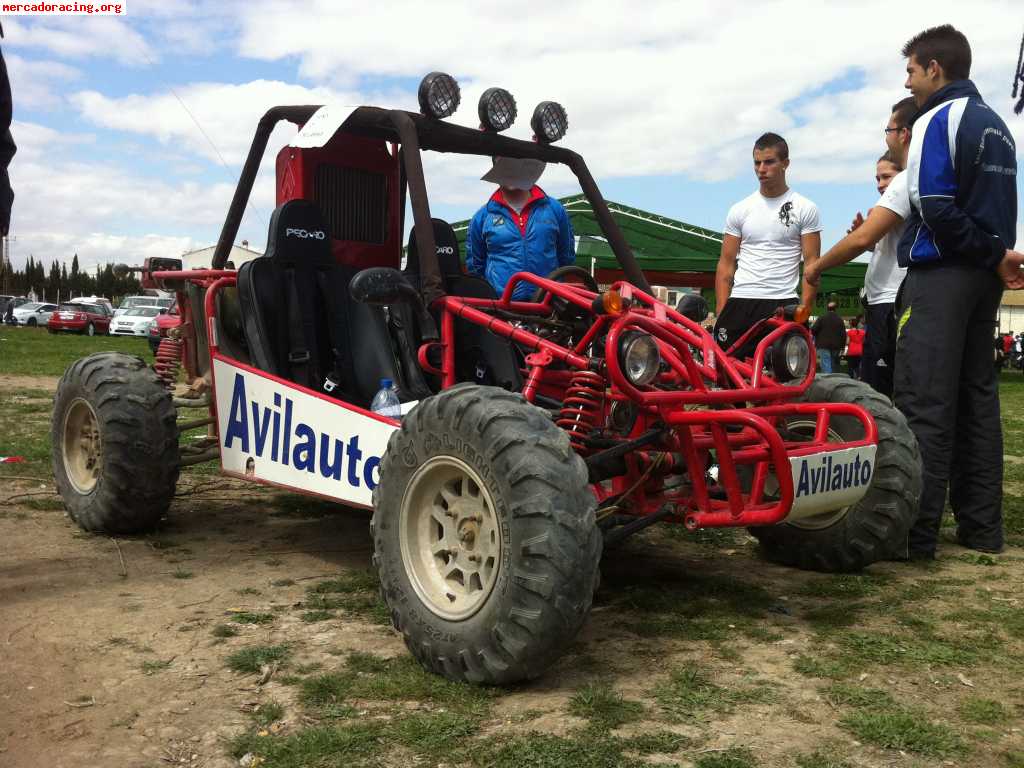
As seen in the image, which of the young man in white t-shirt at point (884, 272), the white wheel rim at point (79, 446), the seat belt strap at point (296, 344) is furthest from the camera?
the young man in white t-shirt at point (884, 272)

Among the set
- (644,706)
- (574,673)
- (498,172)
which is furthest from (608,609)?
(498,172)

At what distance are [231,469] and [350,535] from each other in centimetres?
69

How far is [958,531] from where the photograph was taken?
4.68 m

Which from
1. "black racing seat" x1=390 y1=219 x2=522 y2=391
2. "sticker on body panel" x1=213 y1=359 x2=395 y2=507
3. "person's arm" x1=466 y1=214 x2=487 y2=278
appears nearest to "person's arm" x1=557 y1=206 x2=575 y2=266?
"person's arm" x1=466 y1=214 x2=487 y2=278

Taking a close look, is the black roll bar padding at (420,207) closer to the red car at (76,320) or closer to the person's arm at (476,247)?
the person's arm at (476,247)

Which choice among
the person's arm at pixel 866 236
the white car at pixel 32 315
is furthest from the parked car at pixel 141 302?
the person's arm at pixel 866 236

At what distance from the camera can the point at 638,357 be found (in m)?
3.16

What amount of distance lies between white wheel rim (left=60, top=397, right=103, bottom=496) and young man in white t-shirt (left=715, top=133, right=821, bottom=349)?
10.8 ft

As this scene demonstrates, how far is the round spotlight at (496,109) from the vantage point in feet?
14.5

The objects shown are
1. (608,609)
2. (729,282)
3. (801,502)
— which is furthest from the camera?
(729,282)

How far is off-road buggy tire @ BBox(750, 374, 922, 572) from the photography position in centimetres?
381

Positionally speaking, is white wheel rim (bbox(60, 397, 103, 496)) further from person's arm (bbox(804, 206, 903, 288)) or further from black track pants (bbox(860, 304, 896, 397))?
black track pants (bbox(860, 304, 896, 397))

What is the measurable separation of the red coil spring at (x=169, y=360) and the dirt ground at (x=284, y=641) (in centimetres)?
72

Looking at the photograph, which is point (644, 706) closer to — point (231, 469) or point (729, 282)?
point (231, 469)
